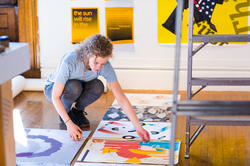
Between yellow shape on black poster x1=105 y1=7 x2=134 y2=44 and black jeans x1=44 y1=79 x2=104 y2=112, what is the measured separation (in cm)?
107

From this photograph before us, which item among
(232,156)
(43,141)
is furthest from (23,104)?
(232,156)

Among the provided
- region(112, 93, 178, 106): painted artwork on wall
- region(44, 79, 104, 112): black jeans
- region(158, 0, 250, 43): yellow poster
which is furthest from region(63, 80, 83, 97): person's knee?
region(158, 0, 250, 43): yellow poster

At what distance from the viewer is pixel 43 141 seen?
2525 millimetres

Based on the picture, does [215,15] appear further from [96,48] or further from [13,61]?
[13,61]

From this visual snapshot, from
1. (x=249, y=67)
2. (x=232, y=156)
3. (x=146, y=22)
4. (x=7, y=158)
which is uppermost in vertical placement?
(x=146, y=22)

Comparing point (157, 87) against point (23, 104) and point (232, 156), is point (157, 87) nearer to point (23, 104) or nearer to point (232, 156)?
point (23, 104)

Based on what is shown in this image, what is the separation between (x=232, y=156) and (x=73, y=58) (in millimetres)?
1159

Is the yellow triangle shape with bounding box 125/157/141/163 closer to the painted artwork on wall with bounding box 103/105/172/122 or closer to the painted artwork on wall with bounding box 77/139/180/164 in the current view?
the painted artwork on wall with bounding box 77/139/180/164

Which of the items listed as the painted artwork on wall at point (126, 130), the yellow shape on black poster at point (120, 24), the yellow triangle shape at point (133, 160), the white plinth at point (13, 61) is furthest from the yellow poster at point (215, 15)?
the white plinth at point (13, 61)

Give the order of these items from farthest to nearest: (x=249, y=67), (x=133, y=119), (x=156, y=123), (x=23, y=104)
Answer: (x=249, y=67), (x=23, y=104), (x=156, y=123), (x=133, y=119)

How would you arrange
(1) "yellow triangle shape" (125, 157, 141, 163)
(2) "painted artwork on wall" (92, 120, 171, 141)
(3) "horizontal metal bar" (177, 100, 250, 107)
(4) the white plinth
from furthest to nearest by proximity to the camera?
(2) "painted artwork on wall" (92, 120, 171, 141) → (1) "yellow triangle shape" (125, 157, 141, 163) → (4) the white plinth → (3) "horizontal metal bar" (177, 100, 250, 107)

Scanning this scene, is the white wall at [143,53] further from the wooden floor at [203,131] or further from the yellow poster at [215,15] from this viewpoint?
the wooden floor at [203,131]

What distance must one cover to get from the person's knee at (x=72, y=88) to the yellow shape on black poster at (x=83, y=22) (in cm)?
122

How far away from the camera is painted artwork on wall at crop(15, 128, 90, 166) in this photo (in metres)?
2.25
